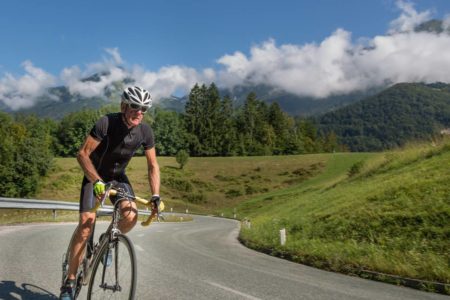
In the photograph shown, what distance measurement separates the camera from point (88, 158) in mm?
5145

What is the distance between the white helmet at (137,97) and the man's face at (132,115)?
0.11 meters

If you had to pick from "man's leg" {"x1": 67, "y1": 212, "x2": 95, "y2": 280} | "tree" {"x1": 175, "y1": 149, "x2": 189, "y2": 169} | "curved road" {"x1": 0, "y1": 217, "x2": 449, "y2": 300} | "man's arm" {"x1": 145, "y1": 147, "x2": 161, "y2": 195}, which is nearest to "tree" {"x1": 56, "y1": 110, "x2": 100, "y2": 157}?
"tree" {"x1": 175, "y1": 149, "x2": 189, "y2": 169}

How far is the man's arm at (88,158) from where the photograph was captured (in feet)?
16.5

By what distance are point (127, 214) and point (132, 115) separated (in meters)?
1.13

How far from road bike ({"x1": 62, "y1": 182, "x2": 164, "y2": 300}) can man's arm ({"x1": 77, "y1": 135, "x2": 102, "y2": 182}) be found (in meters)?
0.25

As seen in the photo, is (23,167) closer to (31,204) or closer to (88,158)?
(31,204)

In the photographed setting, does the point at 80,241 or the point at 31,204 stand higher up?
the point at 31,204

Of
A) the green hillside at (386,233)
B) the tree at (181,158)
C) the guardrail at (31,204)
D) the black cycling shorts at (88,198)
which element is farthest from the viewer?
the tree at (181,158)

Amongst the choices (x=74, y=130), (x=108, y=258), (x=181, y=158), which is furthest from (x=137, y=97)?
(x=74, y=130)

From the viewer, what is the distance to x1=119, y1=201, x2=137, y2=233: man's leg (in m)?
5.10

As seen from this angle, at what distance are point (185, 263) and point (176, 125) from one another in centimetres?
10407

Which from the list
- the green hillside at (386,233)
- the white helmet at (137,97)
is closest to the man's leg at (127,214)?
the white helmet at (137,97)

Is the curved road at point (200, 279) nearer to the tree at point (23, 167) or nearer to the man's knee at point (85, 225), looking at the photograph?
the man's knee at point (85, 225)

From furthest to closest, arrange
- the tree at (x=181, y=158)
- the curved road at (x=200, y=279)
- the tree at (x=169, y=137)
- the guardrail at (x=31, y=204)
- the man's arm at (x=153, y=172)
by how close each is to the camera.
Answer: the tree at (x=169, y=137) < the tree at (x=181, y=158) < the guardrail at (x=31, y=204) < the curved road at (x=200, y=279) < the man's arm at (x=153, y=172)
